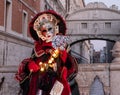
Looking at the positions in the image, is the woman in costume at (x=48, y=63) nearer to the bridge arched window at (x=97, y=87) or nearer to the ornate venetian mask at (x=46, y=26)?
the ornate venetian mask at (x=46, y=26)

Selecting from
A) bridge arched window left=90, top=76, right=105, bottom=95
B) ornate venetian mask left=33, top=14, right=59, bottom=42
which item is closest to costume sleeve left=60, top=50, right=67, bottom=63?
ornate venetian mask left=33, top=14, right=59, bottom=42

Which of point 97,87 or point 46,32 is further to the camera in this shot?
point 97,87

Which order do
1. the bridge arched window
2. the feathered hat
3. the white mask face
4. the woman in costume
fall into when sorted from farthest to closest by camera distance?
1. the bridge arched window
2. the feathered hat
3. the white mask face
4. the woman in costume

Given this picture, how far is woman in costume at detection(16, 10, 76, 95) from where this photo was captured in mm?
4066

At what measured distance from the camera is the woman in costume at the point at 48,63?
407 cm

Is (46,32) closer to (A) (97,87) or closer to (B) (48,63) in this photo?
(B) (48,63)

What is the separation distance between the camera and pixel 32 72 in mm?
4145

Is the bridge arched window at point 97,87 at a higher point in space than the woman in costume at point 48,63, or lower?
lower

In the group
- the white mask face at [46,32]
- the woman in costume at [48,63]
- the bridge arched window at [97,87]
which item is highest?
the white mask face at [46,32]

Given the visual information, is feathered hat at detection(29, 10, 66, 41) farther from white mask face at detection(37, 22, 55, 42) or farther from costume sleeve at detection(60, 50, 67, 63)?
costume sleeve at detection(60, 50, 67, 63)

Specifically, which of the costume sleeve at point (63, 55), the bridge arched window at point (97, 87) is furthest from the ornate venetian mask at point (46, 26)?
the bridge arched window at point (97, 87)

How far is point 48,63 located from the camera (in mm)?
Result: 4102

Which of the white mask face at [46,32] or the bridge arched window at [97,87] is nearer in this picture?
the white mask face at [46,32]

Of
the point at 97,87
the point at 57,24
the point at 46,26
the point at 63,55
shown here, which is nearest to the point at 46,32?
the point at 46,26
